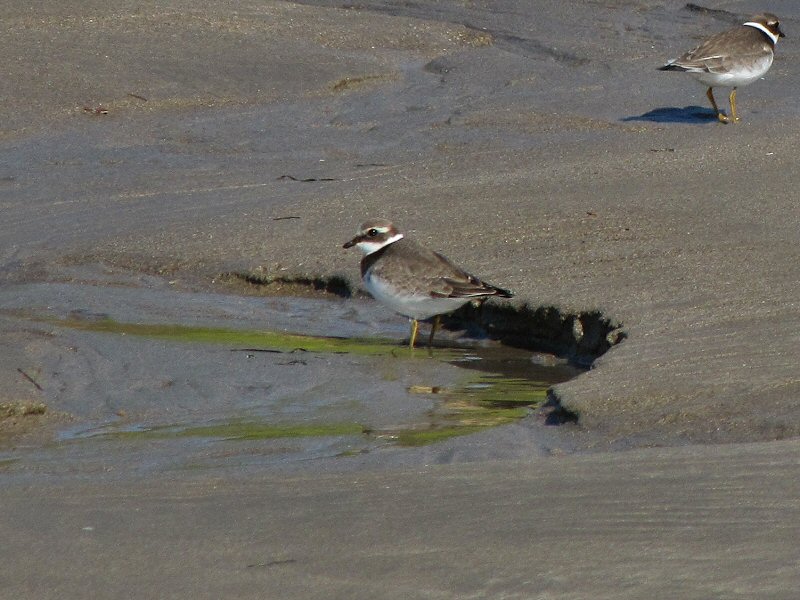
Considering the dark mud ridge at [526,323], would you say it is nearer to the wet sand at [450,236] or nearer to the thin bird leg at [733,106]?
the wet sand at [450,236]

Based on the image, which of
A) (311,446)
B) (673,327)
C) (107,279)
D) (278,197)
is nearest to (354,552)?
(311,446)

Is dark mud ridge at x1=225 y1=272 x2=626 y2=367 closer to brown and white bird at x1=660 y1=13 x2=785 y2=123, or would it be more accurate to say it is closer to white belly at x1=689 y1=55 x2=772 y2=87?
brown and white bird at x1=660 y1=13 x2=785 y2=123

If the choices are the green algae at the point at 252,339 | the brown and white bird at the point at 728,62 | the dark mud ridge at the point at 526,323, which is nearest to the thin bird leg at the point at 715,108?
the brown and white bird at the point at 728,62

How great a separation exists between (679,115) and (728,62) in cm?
58

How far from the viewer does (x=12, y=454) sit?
203 inches

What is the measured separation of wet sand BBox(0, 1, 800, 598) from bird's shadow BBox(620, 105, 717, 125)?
0.13 ft

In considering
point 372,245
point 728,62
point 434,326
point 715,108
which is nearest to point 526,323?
point 434,326

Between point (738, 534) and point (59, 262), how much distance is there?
18.9 ft

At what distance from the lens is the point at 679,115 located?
1148 cm

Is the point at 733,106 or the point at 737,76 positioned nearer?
the point at 733,106

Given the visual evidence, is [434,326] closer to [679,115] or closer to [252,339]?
[252,339]

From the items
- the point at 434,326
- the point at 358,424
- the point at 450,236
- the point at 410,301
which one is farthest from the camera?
the point at 450,236

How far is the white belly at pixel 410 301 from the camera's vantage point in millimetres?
7242

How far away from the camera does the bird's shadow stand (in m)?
11.2
